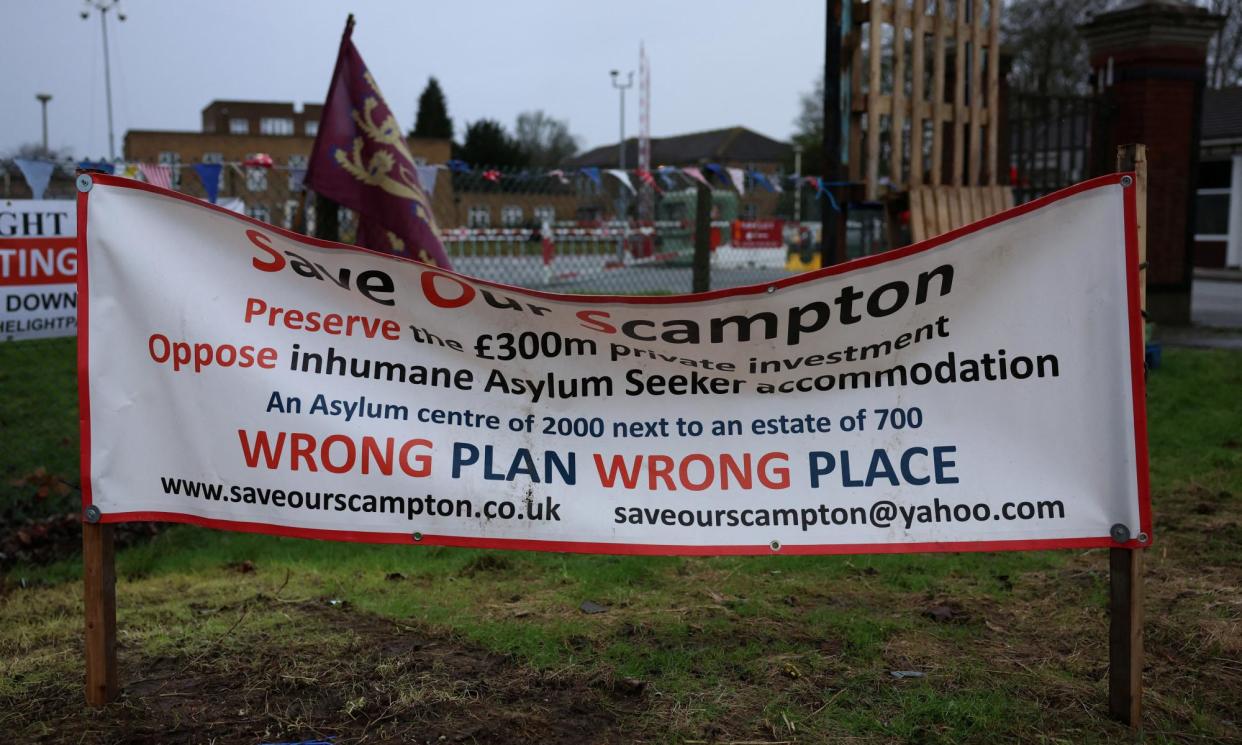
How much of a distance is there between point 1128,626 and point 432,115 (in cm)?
8924

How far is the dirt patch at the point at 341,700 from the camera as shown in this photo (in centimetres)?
337

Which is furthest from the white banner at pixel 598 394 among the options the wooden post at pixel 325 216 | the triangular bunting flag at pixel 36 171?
the triangular bunting flag at pixel 36 171

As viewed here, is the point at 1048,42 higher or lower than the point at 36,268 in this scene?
higher

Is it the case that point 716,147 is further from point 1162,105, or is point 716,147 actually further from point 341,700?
point 341,700

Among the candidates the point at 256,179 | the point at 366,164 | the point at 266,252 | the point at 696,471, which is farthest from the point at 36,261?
the point at 256,179

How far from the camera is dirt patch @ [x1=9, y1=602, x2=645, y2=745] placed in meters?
3.37

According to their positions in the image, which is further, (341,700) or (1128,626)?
(341,700)

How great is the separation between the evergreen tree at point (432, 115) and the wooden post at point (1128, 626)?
87015 mm

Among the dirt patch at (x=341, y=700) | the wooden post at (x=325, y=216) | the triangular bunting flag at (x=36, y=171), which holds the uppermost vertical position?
the triangular bunting flag at (x=36, y=171)

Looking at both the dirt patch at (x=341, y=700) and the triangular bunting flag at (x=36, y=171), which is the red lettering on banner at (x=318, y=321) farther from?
the triangular bunting flag at (x=36, y=171)

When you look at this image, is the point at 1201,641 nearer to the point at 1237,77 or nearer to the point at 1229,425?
the point at 1229,425

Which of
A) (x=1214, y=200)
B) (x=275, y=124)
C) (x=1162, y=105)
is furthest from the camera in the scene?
(x=275, y=124)

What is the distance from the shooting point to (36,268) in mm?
6391

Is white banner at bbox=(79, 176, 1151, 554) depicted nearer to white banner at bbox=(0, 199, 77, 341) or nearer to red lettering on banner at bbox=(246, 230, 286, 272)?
red lettering on banner at bbox=(246, 230, 286, 272)
